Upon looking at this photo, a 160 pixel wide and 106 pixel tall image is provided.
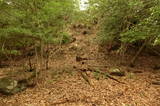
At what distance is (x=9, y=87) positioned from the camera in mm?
5977

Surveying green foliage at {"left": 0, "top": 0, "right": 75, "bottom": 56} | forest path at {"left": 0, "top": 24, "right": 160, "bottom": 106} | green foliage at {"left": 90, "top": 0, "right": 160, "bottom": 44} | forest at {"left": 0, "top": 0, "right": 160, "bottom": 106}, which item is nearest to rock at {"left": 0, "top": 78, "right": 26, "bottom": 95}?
forest at {"left": 0, "top": 0, "right": 160, "bottom": 106}

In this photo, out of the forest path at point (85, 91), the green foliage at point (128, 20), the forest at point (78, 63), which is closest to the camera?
the forest path at point (85, 91)

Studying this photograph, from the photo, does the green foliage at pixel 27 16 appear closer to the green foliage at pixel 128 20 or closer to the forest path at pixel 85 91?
the forest path at pixel 85 91

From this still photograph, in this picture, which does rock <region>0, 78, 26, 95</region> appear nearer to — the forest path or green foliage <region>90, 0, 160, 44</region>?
the forest path

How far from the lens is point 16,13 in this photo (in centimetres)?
530

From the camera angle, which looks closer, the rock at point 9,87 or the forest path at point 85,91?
the forest path at point 85,91

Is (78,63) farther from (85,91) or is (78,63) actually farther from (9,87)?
(9,87)

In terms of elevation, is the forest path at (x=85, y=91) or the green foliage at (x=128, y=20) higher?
the green foliage at (x=128, y=20)

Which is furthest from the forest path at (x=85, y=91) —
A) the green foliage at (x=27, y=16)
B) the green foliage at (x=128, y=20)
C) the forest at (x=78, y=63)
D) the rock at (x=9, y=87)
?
the green foliage at (x=27, y=16)

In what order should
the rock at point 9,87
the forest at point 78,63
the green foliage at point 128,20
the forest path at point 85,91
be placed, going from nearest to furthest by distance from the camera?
the forest path at point 85,91
the forest at point 78,63
the green foliage at point 128,20
the rock at point 9,87

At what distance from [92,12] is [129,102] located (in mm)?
5991

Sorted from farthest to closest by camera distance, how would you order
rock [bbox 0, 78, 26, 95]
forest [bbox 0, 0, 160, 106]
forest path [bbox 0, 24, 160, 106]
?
rock [bbox 0, 78, 26, 95] → forest [bbox 0, 0, 160, 106] → forest path [bbox 0, 24, 160, 106]

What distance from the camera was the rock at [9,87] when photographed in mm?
5871

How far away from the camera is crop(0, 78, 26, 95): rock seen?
19.3ft
